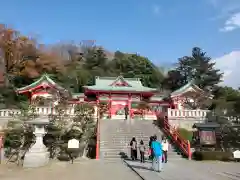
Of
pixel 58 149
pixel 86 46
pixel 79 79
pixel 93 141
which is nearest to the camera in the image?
pixel 58 149

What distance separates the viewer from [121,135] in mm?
19719

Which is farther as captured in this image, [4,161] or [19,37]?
[19,37]

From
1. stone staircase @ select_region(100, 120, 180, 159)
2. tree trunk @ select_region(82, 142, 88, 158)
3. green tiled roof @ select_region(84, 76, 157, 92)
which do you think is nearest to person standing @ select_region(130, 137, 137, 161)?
stone staircase @ select_region(100, 120, 180, 159)

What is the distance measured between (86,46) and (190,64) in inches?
1244

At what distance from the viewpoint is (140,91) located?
3197cm

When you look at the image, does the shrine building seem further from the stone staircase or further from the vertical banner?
the stone staircase

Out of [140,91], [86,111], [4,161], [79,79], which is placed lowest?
[4,161]

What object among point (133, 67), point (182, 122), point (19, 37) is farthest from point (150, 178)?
point (133, 67)

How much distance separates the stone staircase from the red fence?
587 millimetres

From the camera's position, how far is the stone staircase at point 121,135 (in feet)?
53.8

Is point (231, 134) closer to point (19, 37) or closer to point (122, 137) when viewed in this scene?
Result: point (122, 137)

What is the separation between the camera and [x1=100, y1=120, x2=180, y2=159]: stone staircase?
16.4 metres

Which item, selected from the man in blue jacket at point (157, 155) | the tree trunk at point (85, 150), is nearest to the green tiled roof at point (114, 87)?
the tree trunk at point (85, 150)

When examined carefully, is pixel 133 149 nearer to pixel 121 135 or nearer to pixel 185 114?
pixel 121 135
